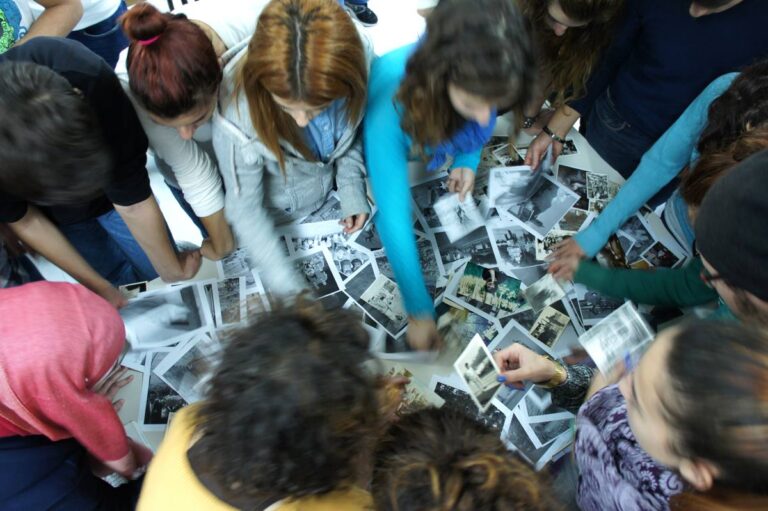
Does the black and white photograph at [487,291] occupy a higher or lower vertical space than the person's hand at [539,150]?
lower

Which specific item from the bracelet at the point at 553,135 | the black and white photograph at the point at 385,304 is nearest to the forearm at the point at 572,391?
the black and white photograph at the point at 385,304

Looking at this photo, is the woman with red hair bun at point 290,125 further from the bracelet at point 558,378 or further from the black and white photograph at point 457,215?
the bracelet at point 558,378

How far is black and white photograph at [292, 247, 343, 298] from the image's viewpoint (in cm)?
122

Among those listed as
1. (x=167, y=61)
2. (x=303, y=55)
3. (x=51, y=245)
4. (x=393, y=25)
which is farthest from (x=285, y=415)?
(x=393, y=25)

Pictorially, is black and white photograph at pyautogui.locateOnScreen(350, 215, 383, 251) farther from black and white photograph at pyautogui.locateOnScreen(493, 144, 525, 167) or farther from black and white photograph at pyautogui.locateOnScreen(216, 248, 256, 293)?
black and white photograph at pyautogui.locateOnScreen(493, 144, 525, 167)

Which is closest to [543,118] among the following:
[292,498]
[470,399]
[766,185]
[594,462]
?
[766,185]

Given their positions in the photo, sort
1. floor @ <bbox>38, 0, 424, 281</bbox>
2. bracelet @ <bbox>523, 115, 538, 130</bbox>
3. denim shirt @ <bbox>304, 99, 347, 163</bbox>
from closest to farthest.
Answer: denim shirt @ <bbox>304, 99, 347, 163</bbox> → bracelet @ <bbox>523, 115, 538, 130</bbox> → floor @ <bbox>38, 0, 424, 281</bbox>

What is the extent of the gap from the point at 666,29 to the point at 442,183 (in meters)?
0.76

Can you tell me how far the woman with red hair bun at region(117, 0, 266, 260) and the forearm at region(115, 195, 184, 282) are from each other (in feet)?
0.29

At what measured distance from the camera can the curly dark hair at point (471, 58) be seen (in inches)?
35.7

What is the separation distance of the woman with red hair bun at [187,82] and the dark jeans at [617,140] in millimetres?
1164

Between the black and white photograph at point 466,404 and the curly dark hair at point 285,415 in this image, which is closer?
the curly dark hair at point 285,415

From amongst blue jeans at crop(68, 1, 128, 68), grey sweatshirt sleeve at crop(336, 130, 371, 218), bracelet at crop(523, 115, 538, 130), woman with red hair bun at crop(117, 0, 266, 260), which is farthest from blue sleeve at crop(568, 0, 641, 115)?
blue jeans at crop(68, 1, 128, 68)

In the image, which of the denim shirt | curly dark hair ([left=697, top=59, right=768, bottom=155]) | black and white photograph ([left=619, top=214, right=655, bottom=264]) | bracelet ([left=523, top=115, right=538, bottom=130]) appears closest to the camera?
curly dark hair ([left=697, top=59, right=768, bottom=155])
